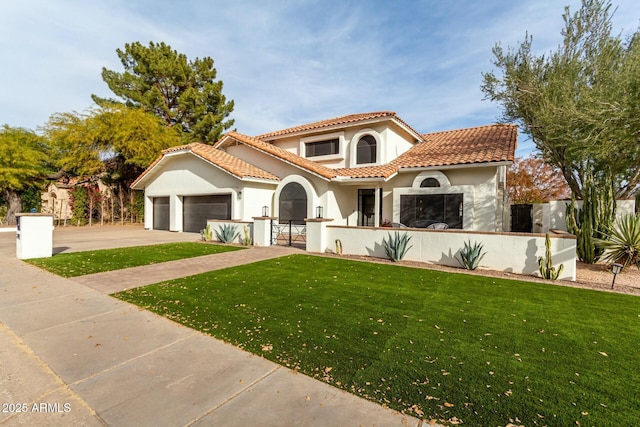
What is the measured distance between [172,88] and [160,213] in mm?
17940

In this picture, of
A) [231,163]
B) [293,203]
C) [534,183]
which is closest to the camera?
[293,203]

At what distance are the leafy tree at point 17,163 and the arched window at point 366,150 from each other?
26894 mm

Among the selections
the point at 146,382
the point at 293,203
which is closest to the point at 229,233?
the point at 293,203

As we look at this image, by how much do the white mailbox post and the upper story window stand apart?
14.4 m

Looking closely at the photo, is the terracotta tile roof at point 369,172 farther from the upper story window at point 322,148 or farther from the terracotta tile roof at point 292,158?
the upper story window at point 322,148

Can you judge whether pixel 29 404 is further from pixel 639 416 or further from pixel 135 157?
pixel 135 157

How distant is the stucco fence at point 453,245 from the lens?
8562 mm

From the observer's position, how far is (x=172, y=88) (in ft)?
110

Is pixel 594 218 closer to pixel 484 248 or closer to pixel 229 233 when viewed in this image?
pixel 484 248

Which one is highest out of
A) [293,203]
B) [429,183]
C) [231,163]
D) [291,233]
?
[231,163]

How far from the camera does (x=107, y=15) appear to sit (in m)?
12.9

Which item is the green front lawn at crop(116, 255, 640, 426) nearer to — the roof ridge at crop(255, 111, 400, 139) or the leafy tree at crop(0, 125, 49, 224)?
the roof ridge at crop(255, 111, 400, 139)

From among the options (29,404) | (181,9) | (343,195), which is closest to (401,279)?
(29,404)

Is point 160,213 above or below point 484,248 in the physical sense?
above
